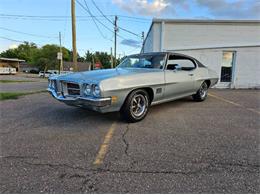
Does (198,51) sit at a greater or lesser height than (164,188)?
greater

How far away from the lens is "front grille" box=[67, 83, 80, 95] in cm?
376

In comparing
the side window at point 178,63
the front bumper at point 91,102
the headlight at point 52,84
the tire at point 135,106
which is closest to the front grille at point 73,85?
the front bumper at point 91,102

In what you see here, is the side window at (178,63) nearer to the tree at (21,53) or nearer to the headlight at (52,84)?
the headlight at (52,84)

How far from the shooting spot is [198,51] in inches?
444

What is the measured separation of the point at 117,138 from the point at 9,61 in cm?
6178

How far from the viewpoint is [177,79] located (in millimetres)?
4910

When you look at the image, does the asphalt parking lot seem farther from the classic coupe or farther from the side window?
the side window

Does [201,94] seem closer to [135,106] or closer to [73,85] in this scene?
[135,106]

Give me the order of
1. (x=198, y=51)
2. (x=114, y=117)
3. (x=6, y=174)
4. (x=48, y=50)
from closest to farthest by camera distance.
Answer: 1. (x=6, y=174)
2. (x=114, y=117)
3. (x=198, y=51)
4. (x=48, y=50)

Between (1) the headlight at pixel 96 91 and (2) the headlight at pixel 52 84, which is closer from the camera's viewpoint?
(1) the headlight at pixel 96 91

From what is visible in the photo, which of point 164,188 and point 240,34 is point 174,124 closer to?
point 164,188

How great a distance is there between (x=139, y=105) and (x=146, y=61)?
141 centimetres

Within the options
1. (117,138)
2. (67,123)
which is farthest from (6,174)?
(67,123)

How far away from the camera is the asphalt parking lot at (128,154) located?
6.64 feet
